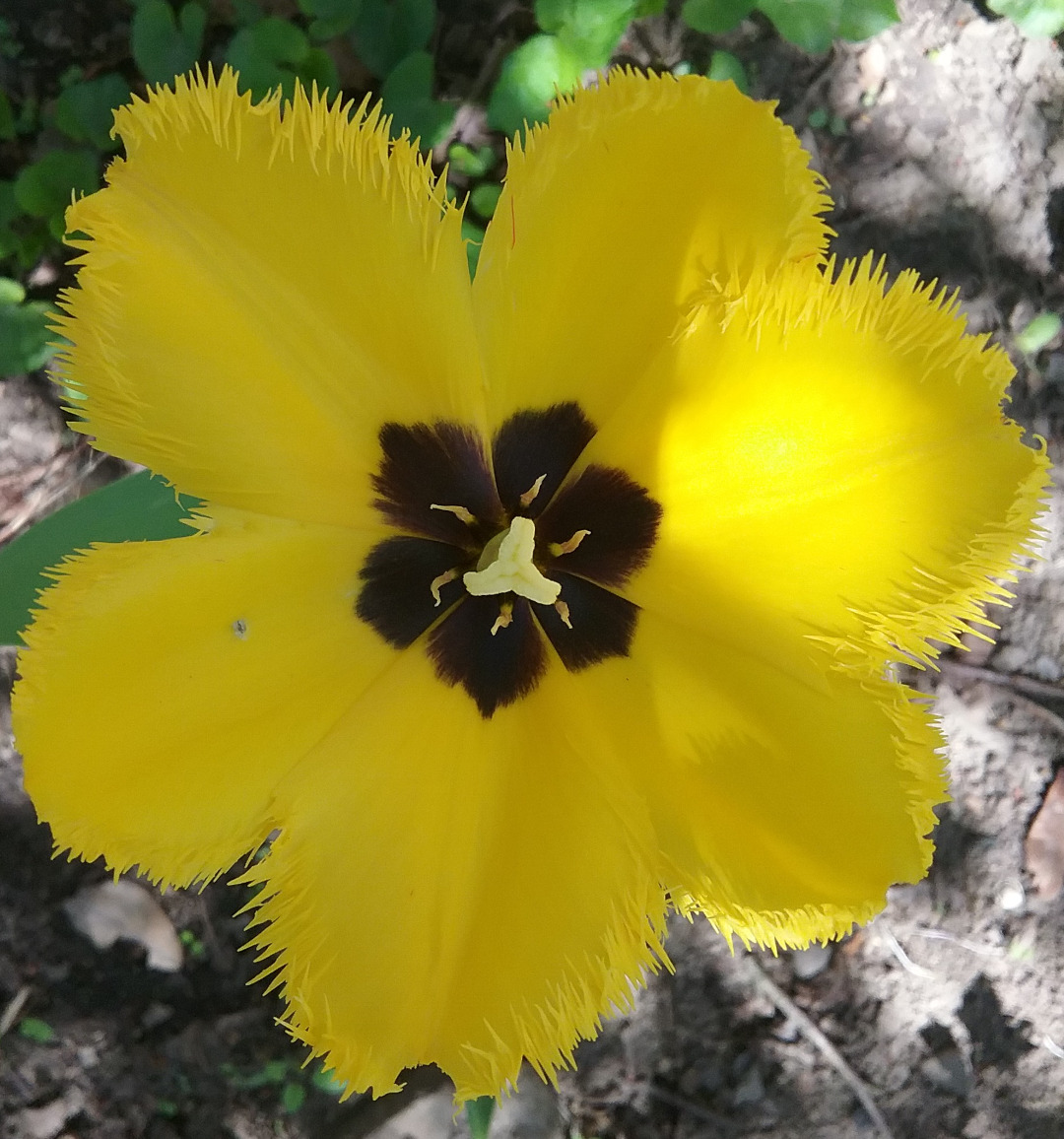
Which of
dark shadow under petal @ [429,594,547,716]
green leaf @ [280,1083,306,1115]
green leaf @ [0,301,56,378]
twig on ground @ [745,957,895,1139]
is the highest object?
dark shadow under petal @ [429,594,547,716]

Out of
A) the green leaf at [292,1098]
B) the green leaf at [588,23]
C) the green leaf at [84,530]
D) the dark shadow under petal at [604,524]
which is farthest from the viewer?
the green leaf at [292,1098]

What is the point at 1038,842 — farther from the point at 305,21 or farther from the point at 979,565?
the point at 305,21

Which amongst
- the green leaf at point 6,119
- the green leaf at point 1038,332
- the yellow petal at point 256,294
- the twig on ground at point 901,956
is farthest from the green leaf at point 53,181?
the twig on ground at point 901,956

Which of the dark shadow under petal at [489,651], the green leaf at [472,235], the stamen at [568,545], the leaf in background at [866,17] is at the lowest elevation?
the dark shadow under petal at [489,651]

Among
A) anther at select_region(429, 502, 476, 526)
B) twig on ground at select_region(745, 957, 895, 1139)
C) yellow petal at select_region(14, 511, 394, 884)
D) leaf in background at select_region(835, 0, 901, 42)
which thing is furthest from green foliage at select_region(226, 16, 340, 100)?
twig on ground at select_region(745, 957, 895, 1139)

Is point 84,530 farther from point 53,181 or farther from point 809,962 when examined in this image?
point 809,962

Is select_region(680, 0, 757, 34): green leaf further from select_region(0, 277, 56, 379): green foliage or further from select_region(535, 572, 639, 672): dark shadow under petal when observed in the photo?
select_region(0, 277, 56, 379): green foliage

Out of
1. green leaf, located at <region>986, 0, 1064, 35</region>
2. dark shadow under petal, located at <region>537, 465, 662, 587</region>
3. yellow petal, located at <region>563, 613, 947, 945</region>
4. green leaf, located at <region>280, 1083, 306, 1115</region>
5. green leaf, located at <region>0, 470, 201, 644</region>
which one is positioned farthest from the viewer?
green leaf, located at <region>280, 1083, 306, 1115</region>

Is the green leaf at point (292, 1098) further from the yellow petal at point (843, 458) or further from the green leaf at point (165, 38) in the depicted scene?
the green leaf at point (165, 38)
